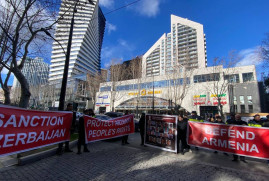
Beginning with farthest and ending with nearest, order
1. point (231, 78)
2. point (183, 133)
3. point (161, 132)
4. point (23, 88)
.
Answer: point (231, 78), point (23, 88), point (161, 132), point (183, 133)

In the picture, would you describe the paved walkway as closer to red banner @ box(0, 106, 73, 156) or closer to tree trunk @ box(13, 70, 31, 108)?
red banner @ box(0, 106, 73, 156)

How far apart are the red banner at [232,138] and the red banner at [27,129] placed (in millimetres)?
5463

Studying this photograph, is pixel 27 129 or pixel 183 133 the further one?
pixel 183 133

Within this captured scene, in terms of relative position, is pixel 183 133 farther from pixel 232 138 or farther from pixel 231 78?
pixel 231 78

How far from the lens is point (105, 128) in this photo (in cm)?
618

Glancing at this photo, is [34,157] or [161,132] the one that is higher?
[161,132]

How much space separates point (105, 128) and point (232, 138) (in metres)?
5.29

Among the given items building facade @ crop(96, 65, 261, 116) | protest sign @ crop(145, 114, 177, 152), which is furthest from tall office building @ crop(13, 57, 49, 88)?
building facade @ crop(96, 65, 261, 116)

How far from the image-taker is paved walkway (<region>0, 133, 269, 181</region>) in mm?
3428

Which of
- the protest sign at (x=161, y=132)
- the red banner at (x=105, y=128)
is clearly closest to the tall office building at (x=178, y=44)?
the red banner at (x=105, y=128)

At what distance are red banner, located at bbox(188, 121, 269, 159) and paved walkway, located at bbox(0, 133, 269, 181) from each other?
0.50 meters

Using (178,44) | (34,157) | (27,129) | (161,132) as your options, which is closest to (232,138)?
(161,132)

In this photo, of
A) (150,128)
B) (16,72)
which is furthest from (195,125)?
(16,72)

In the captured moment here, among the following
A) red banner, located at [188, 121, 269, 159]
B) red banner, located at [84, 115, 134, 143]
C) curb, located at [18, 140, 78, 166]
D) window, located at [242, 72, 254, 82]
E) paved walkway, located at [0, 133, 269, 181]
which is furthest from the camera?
window, located at [242, 72, 254, 82]
